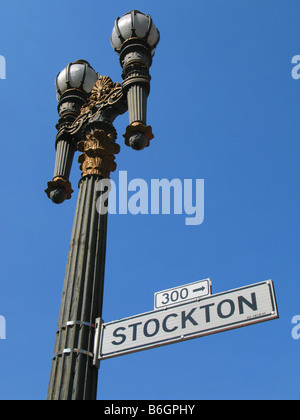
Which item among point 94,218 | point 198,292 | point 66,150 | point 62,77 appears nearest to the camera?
point 198,292

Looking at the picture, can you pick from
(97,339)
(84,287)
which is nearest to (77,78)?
(84,287)

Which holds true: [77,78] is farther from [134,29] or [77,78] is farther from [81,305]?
[81,305]

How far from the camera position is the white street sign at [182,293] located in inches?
204

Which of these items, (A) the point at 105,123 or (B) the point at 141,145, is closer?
(B) the point at 141,145

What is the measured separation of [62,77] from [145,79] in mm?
2212

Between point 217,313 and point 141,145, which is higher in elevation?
point 141,145

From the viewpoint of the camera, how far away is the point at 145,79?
7.52m

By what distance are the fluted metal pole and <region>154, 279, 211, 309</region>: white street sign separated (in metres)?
0.82

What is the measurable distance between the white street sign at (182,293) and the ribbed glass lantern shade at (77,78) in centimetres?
486

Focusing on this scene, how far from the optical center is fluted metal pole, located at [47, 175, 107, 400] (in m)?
5.02

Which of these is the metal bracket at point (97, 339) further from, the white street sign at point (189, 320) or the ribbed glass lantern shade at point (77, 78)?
the ribbed glass lantern shade at point (77, 78)

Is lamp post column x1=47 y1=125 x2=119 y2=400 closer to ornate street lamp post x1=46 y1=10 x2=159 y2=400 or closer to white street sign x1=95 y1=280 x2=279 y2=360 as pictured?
ornate street lamp post x1=46 y1=10 x2=159 y2=400
